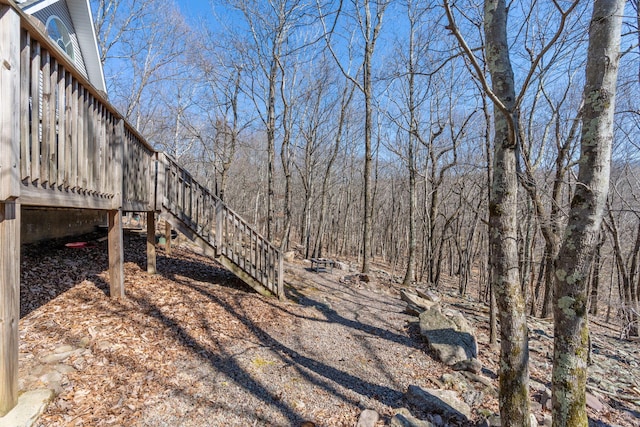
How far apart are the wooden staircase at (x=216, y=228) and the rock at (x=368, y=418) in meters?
3.43

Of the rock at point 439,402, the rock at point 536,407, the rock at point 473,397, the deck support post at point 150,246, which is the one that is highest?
the deck support post at point 150,246

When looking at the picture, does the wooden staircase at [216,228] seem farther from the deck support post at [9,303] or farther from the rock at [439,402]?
the deck support post at [9,303]

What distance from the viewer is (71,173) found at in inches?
126

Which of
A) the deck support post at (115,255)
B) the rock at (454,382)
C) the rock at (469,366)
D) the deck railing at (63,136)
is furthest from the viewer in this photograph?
the deck support post at (115,255)

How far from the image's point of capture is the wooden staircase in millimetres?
5957

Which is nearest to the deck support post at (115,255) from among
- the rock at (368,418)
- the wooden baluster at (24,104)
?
the wooden baluster at (24,104)

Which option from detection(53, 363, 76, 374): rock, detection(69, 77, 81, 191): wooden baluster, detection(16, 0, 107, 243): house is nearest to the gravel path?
detection(53, 363, 76, 374): rock

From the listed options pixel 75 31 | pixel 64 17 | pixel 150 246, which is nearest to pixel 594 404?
pixel 150 246

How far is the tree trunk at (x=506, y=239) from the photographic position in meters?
2.83

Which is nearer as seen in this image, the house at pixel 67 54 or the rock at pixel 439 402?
the rock at pixel 439 402

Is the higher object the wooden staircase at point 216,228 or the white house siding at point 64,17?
the white house siding at point 64,17

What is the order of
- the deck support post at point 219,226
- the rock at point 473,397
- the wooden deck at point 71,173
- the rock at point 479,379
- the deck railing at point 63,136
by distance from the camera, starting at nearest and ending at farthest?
the wooden deck at point 71,173 → the deck railing at point 63,136 → the rock at point 473,397 → the rock at point 479,379 → the deck support post at point 219,226

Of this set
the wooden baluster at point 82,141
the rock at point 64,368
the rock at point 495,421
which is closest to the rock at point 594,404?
the rock at point 495,421

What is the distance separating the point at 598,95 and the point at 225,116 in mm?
14006
